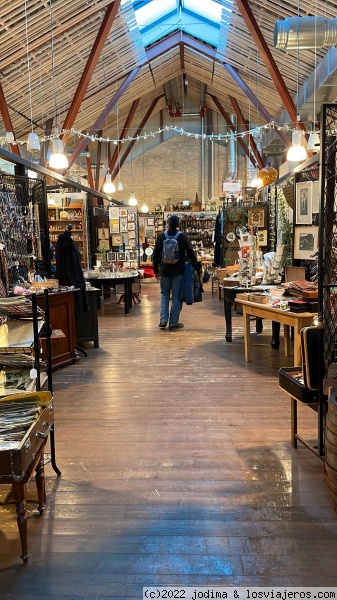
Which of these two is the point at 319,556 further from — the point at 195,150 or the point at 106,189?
the point at 195,150

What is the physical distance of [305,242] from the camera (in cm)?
789

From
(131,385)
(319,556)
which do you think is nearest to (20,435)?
(319,556)

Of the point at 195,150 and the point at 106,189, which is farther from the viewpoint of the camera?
the point at 195,150

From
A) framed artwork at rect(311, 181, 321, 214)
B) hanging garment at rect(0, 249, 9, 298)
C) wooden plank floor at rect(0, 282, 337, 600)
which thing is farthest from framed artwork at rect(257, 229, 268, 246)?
hanging garment at rect(0, 249, 9, 298)

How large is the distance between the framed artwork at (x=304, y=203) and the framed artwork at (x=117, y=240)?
6668 millimetres

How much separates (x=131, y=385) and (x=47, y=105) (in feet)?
30.8

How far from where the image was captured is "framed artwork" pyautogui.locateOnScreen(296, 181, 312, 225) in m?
7.58

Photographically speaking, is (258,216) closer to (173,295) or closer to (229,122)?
(173,295)

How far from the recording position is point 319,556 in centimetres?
231

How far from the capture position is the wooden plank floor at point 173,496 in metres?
2.23

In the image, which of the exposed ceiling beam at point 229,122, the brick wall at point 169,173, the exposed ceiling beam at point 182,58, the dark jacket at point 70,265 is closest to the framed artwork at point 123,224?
the exposed ceiling beam at point 182,58

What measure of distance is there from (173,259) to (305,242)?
2.07 metres

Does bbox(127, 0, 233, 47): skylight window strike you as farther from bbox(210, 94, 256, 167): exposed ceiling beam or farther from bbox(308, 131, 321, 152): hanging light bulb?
bbox(210, 94, 256, 167): exposed ceiling beam

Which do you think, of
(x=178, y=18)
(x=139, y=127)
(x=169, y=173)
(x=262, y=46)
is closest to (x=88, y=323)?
(x=262, y=46)
